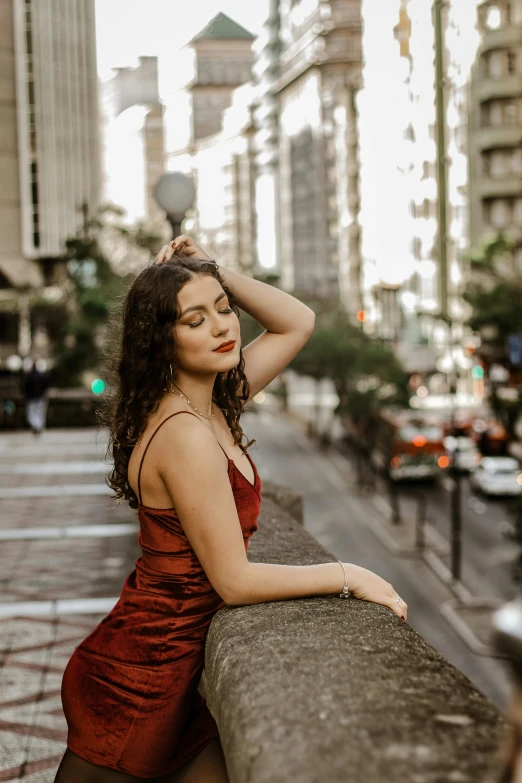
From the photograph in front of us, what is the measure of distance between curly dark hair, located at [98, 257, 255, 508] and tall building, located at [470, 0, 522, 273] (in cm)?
5981

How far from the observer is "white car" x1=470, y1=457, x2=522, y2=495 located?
37.9 meters

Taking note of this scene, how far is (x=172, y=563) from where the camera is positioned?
2768 mm

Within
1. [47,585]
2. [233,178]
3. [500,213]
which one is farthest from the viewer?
[233,178]

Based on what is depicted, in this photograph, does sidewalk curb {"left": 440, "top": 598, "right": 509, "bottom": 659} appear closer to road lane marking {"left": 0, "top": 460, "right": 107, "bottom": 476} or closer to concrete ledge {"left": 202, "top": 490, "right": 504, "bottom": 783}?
road lane marking {"left": 0, "top": 460, "right": 107, "bottom": 476}

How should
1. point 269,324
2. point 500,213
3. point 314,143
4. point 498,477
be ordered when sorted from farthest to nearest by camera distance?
1. point 314,143
2. point 500,213
3. point 498,477
4. point 269,324

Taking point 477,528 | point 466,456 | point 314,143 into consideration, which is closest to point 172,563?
point 477,528

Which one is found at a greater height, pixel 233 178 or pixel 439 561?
pixel 233 178

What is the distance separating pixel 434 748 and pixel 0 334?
66.0 m

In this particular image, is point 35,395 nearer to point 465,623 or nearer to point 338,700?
point 465,623

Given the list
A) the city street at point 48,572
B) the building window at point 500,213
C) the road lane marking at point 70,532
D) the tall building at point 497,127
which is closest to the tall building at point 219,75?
the tall building at point 497,127

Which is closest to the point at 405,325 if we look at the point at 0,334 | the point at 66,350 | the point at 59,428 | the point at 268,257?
the point at 0,334

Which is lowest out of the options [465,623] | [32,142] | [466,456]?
[465,623]

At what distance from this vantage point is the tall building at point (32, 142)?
61312 mm

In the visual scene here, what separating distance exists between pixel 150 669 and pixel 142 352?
796 millimetres
